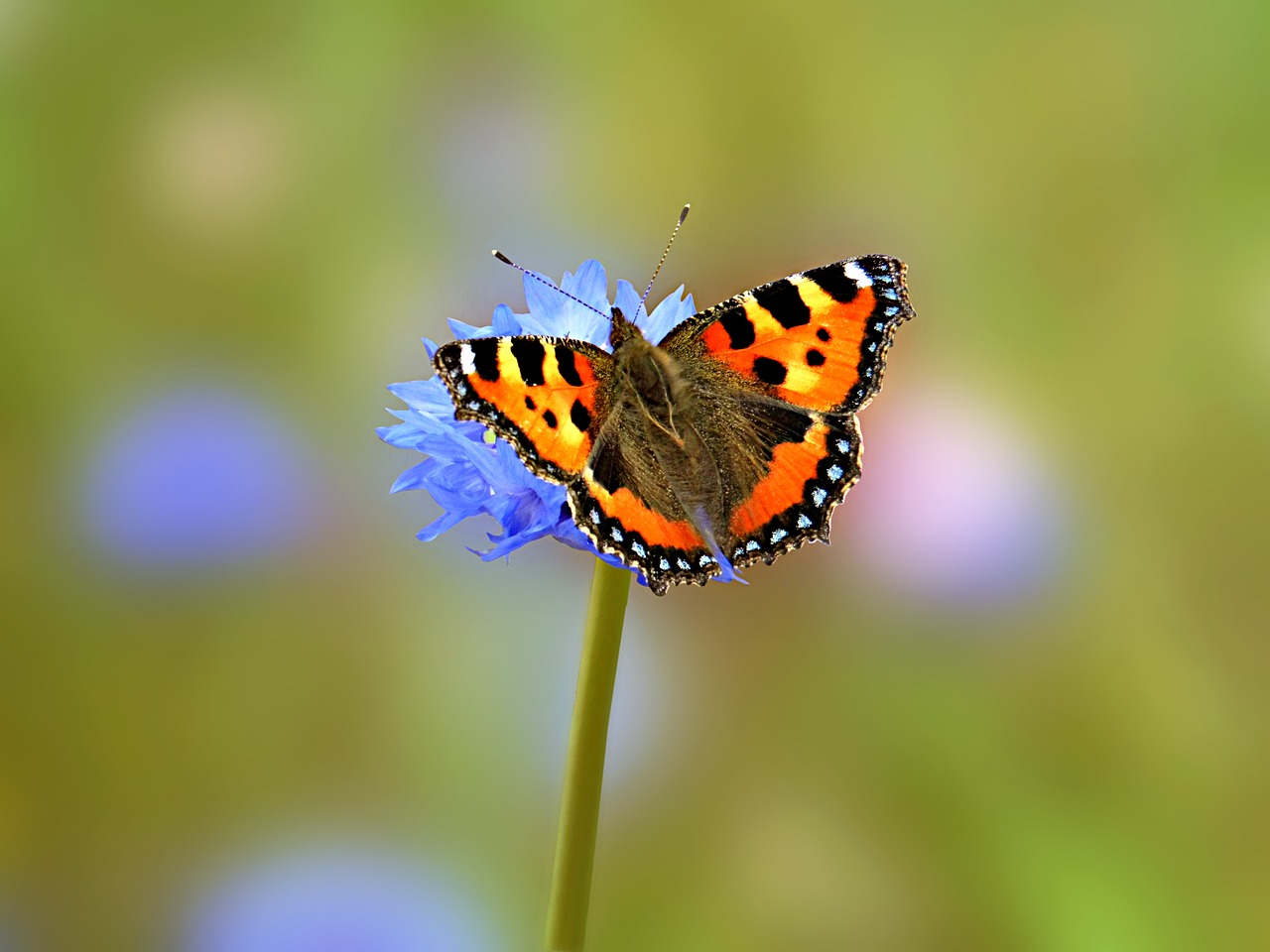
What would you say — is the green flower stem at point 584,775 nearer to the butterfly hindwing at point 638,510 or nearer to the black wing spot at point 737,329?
the butterfly hindwing at point 638,510

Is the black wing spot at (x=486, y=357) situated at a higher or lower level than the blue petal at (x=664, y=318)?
lower

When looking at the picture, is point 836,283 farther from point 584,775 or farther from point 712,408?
point 584,775

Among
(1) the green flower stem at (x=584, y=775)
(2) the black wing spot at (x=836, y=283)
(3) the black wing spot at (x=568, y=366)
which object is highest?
(2) the black wing spot at (x=836, y=283)

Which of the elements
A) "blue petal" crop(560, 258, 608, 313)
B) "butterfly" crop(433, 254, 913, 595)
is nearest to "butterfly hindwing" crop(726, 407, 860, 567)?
"butterfly" crop(433, 254, 913, 595)

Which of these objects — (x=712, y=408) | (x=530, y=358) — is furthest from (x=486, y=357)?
(x=712, y=408)

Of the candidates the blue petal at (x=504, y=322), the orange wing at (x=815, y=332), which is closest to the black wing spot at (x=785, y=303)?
the orange wing at (x=815, y=332)

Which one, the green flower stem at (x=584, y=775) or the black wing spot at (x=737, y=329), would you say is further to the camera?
the black wing spot at (x=737, y=329)

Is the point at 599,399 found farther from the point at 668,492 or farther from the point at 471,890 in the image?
the point at 471,890
